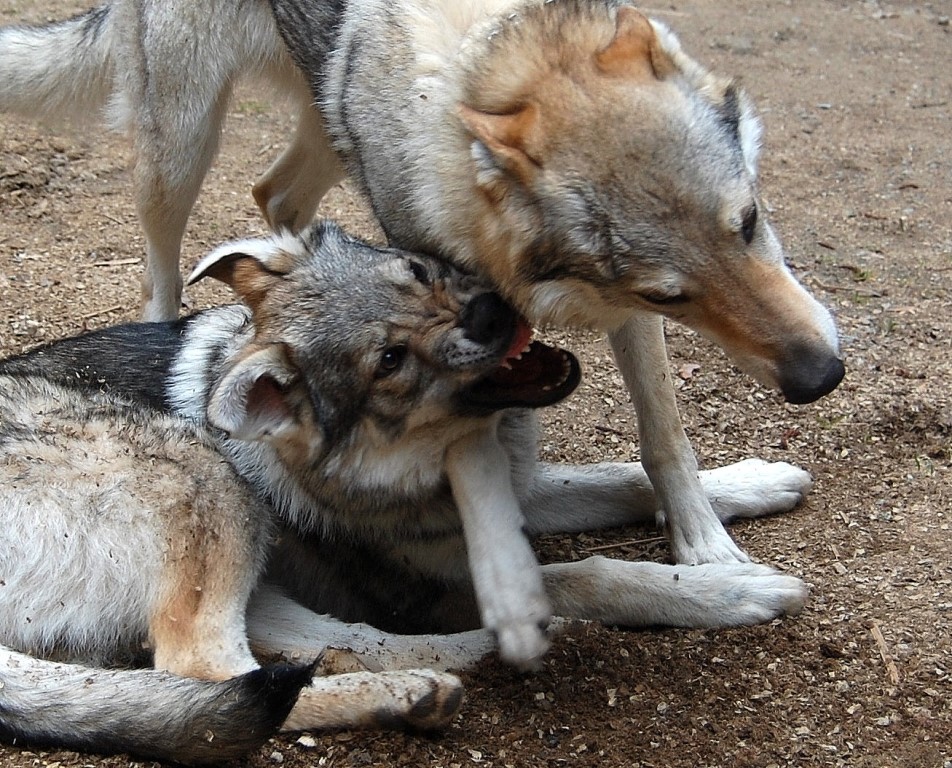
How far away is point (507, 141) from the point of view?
10.7ft

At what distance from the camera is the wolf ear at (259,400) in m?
3.29

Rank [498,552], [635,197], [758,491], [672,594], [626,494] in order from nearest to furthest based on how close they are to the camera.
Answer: [635,197] → [498,552] → [672,594] → [758,491] → [626,494]

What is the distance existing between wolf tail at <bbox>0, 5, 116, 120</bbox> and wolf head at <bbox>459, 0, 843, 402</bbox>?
9.66 feet

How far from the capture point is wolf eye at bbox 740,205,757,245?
3.14 meters

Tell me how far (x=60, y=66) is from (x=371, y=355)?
10.5 ft

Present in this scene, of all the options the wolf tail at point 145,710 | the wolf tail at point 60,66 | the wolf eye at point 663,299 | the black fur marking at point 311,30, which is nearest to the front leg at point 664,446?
the wolf eye at point 663,299

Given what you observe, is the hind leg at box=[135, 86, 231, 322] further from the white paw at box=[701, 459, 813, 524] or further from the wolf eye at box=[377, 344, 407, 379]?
the white paw at box=[701, 459, 813, 524]

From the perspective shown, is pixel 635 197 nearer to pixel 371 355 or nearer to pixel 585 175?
pixel 585 175

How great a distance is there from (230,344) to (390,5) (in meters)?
1.32

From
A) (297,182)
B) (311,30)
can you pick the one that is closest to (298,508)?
(311,30)

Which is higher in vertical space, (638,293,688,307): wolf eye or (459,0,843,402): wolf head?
(459,0,843,402): wolf head

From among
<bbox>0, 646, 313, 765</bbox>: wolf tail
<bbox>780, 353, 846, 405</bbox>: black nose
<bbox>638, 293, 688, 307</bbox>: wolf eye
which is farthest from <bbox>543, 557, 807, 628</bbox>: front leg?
<bbox>0, 646, 313, 765</bbox>: wolf tail

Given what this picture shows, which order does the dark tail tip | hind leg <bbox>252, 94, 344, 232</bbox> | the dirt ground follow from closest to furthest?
the dark tail tip, the dirt ground, hind leg <bbox>252, 94, 344, 232</bbox>

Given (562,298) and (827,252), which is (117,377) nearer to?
(562,298)
